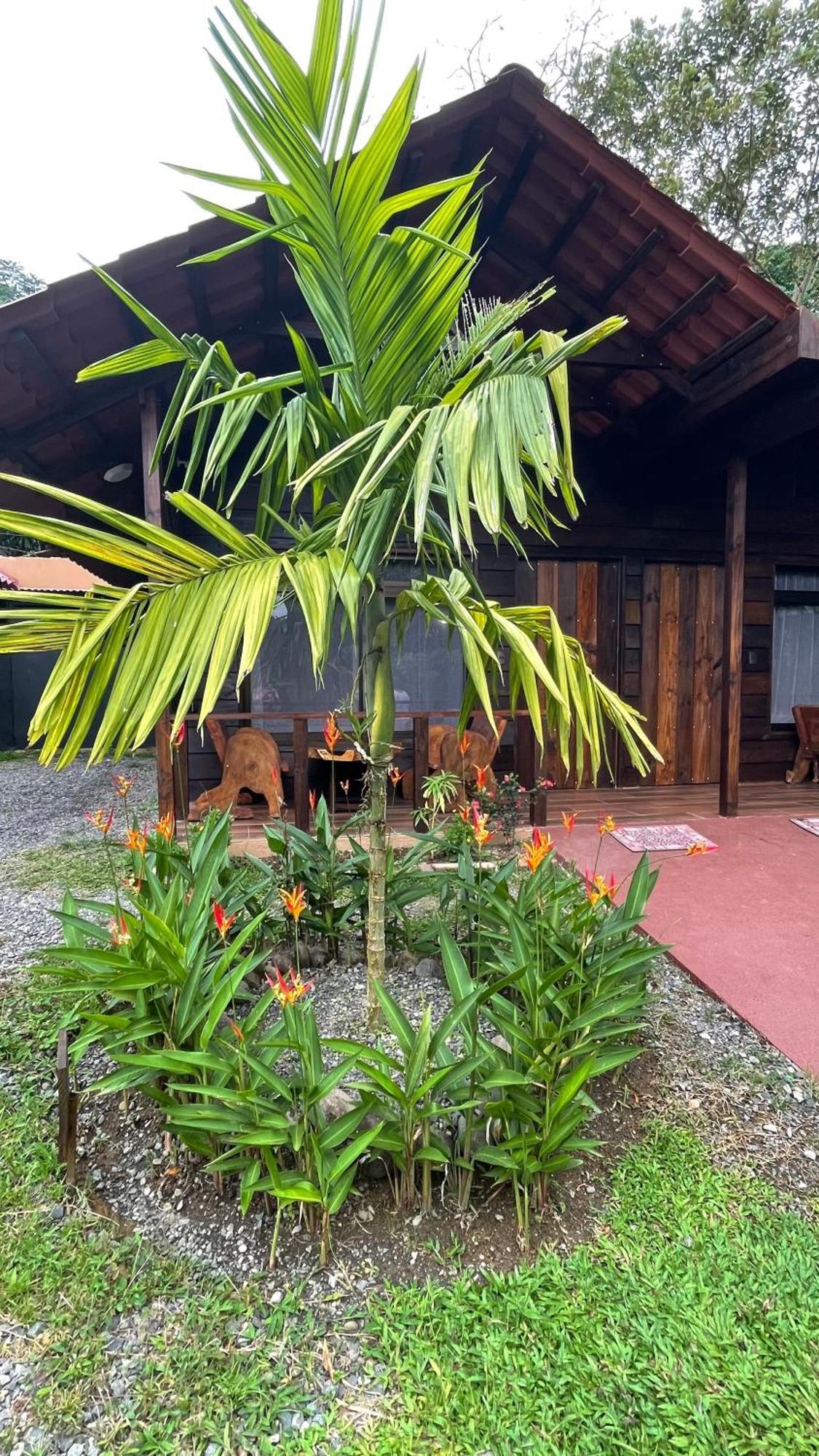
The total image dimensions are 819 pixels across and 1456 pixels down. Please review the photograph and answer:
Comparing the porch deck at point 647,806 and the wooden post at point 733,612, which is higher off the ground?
the wooden post at point 733,612

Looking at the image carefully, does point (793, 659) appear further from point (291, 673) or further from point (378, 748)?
point (378, 748)

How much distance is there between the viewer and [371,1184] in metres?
1.51

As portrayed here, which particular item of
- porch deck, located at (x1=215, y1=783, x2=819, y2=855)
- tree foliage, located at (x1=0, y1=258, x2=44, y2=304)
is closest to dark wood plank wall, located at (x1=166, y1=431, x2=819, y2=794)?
porch deck, located at (x1=215, y1=783, x2=819, y2=855)

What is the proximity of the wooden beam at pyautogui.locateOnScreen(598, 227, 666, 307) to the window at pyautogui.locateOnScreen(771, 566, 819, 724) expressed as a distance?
2.91 meters

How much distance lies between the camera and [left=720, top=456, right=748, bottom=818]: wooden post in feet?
14.5

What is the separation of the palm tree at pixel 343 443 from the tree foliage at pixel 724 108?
11533 mm

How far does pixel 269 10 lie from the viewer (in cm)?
128

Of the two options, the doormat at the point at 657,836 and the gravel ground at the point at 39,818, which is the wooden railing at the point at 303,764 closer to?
the doormat at the point at 657,836

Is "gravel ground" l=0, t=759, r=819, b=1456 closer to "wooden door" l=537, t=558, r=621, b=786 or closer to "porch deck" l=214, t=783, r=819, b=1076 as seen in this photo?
"porch deck" l=214, t=783, r=819, b=1076

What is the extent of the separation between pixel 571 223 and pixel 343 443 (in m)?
3.37

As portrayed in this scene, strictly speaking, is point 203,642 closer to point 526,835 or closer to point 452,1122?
point 452,1122

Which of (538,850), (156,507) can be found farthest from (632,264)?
(538,850)

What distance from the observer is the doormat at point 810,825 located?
13.9ft

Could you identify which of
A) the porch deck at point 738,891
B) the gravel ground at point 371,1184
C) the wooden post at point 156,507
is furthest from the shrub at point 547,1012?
the wooden post at point 156,507
